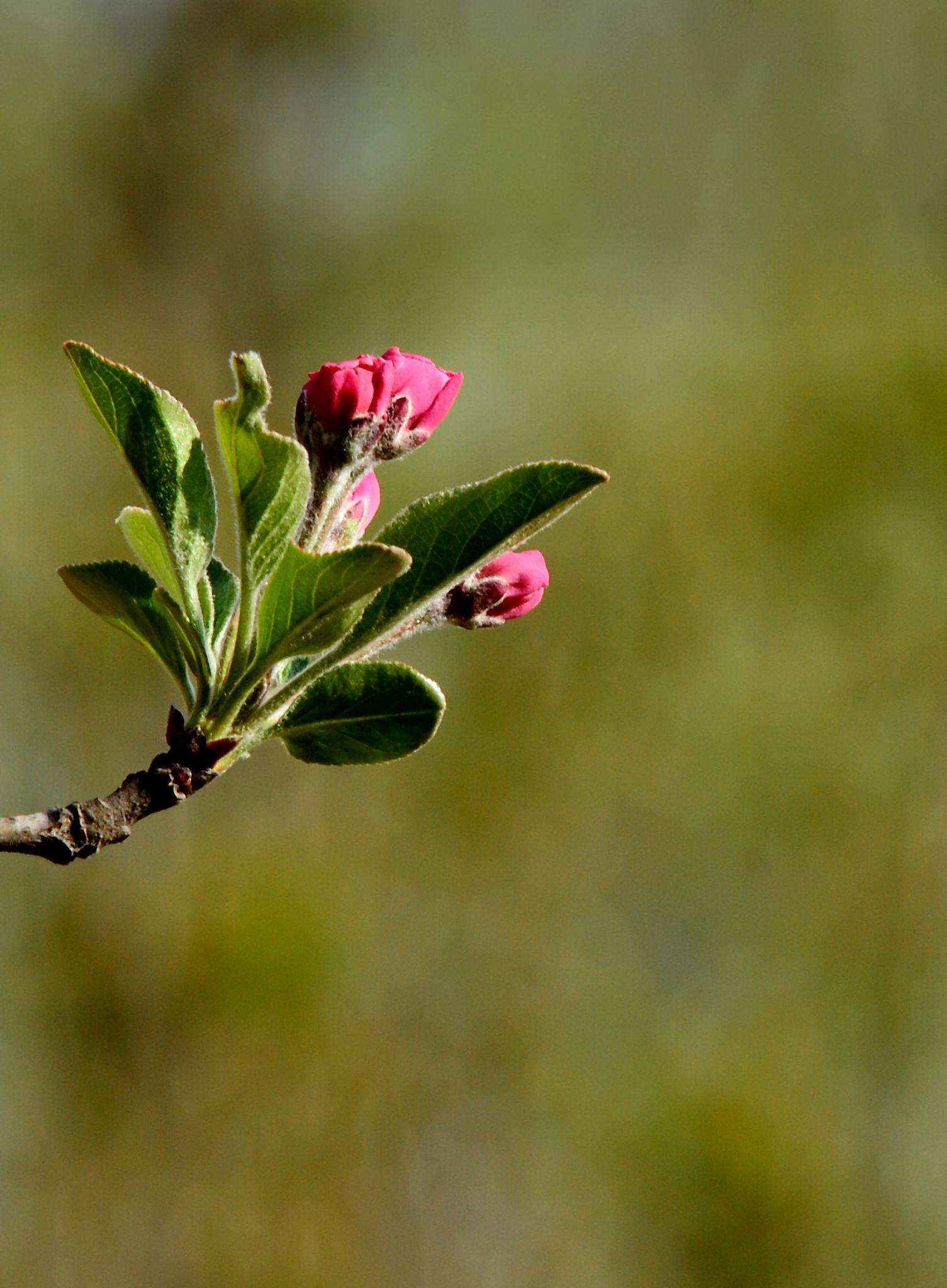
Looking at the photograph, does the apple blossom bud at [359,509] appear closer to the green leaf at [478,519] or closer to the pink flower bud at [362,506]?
the pink flower bud at [362,506]

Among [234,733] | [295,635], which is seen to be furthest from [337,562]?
[234,733]

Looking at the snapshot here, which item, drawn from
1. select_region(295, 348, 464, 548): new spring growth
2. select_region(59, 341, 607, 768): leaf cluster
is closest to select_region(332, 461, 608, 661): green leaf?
select_region(59, 341, 607, 768): leaf cluster

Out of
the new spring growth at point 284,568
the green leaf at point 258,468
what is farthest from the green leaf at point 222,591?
the green leaf at point 258,468

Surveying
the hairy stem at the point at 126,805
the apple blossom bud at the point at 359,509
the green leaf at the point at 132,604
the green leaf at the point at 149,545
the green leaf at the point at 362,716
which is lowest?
the hairy stem at the point at 126,805

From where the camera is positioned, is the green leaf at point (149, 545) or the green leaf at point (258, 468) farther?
the green leaf at point (149, 545)

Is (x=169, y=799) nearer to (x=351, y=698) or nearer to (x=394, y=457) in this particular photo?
(x=351, y=698)

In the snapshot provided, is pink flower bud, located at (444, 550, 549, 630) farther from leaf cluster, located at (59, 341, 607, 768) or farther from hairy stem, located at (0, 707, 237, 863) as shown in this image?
hairy stem, located at (0, 707, 237, 863)
